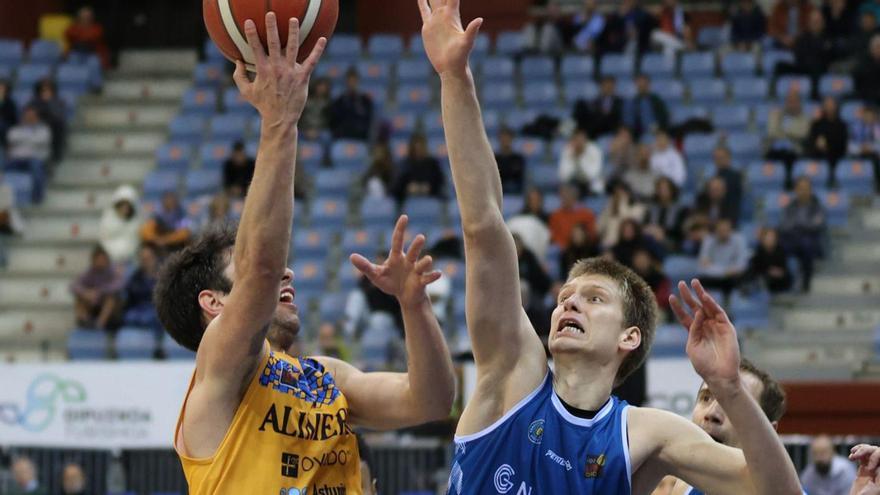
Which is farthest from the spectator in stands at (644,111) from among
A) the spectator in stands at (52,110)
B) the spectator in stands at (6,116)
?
the spectator in stands at (6,116)

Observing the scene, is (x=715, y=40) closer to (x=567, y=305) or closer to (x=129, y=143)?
(x=129, y=143)

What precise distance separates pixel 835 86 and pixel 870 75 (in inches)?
20.7

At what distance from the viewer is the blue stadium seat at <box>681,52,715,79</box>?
1806 cm

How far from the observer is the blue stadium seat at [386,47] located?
19.9 m

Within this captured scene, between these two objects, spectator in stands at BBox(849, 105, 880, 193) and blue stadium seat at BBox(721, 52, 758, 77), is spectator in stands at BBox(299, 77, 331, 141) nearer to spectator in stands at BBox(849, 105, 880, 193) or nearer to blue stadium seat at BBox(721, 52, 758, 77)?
blue stadium seat at BBox(721, 52, 758, 77)

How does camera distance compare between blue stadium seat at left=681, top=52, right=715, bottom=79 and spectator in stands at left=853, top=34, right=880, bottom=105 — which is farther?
blue stadium seat at left=681, top=52, right=715, bottom=79

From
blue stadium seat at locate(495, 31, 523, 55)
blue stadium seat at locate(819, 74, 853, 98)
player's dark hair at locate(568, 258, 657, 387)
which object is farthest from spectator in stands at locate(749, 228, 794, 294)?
player's dark hair at locate(568, 258, 657, 387)

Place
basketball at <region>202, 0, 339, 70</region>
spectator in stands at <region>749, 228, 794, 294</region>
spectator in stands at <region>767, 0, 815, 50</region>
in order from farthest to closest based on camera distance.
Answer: spectator in stands at <region>767, 0, 815, 50</region> → spectator in stands at <region>749, 228, 794, 294</region> → basketball at <region>202, 0, 339, 70</region>

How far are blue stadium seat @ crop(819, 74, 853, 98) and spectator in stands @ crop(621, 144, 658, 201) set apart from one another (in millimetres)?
2594

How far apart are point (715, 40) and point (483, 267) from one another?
593 inches

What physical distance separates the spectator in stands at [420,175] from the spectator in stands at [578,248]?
2509mm

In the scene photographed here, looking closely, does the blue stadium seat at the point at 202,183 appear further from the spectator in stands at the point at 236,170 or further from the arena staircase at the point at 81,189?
the arena staircase at the point at 81,189

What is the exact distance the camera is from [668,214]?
50.6ft

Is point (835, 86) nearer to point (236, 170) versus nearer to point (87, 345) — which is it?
point (236, 170)
